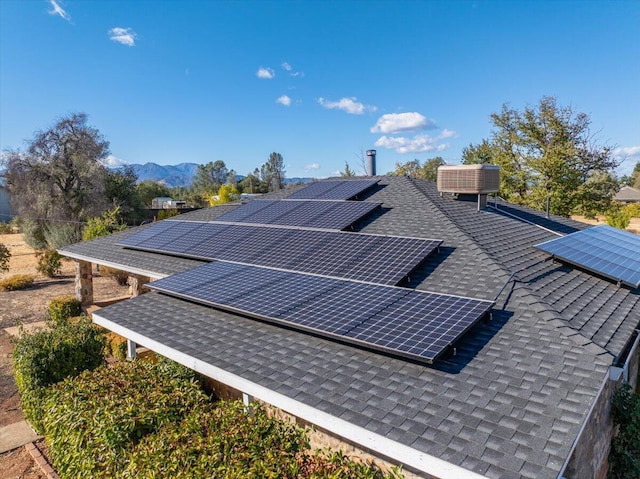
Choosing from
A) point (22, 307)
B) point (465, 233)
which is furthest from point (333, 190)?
point (22, 307)

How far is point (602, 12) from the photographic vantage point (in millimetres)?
20469

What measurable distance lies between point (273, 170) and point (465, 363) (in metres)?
120

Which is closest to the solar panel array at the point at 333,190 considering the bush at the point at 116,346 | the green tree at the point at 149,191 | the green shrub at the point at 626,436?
the bush at the point at 116,346

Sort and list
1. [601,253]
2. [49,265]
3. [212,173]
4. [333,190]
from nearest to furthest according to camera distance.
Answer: [601,253], [333,190], [49,265], [212,173]

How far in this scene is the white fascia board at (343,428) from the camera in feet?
13.5

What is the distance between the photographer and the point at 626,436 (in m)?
6.48

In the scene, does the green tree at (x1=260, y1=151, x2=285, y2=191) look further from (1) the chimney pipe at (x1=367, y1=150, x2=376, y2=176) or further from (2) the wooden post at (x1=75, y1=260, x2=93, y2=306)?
(2) the wooden post at (x1=75, y1=260, x2=93, y2=306)

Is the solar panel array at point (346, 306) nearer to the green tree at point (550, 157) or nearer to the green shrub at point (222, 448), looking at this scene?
the green shrub at point (222, 448)

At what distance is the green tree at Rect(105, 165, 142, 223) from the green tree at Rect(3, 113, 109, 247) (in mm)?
5573

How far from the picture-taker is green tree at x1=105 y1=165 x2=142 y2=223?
4700 centimetres

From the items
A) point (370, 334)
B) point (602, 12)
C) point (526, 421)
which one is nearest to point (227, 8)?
point (602, 12)

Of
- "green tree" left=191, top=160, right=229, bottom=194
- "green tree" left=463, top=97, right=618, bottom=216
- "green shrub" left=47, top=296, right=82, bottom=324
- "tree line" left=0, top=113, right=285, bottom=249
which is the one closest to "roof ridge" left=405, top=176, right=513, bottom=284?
"green shrub" left=47, top=296, right=82, bottom=324

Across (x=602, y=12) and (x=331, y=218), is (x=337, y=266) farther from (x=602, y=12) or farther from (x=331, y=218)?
(x=602, y=12)

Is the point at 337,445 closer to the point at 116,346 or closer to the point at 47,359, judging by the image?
the point at 47,359
